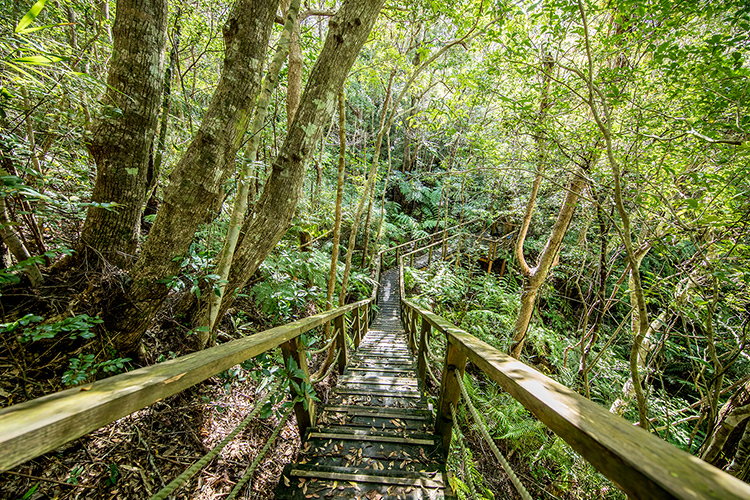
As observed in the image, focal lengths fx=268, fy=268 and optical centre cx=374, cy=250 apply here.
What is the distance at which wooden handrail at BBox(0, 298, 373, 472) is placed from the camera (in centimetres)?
55

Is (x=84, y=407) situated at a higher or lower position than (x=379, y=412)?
higher

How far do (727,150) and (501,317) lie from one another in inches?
185

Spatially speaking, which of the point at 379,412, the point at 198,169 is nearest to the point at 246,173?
the point at 198,169

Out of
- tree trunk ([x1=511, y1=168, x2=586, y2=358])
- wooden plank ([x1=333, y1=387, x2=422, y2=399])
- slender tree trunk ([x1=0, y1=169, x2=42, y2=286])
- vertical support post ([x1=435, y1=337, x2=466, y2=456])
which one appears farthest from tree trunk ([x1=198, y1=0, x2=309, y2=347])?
tree trunk ([x1=511, y1=168, x2=586, y2=358])

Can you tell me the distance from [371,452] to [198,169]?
8.38ft

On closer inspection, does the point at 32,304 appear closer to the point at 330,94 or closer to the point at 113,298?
the point at 113,298

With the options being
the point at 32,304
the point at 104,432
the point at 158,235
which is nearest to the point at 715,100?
the point at 158,235

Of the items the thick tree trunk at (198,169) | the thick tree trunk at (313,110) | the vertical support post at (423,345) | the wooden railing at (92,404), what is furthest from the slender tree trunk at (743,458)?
the thick tree trunk at (198,169)

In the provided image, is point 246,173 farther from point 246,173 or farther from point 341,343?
point 341,343

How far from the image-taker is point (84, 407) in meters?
0.66

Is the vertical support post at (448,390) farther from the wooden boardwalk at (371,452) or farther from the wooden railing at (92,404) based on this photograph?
the wooden railing at (92,404)

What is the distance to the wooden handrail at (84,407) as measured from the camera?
550mm

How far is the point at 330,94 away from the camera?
90.6 inches

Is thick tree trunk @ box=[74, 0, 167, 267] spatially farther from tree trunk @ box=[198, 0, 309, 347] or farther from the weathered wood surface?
the weathered wood surface
